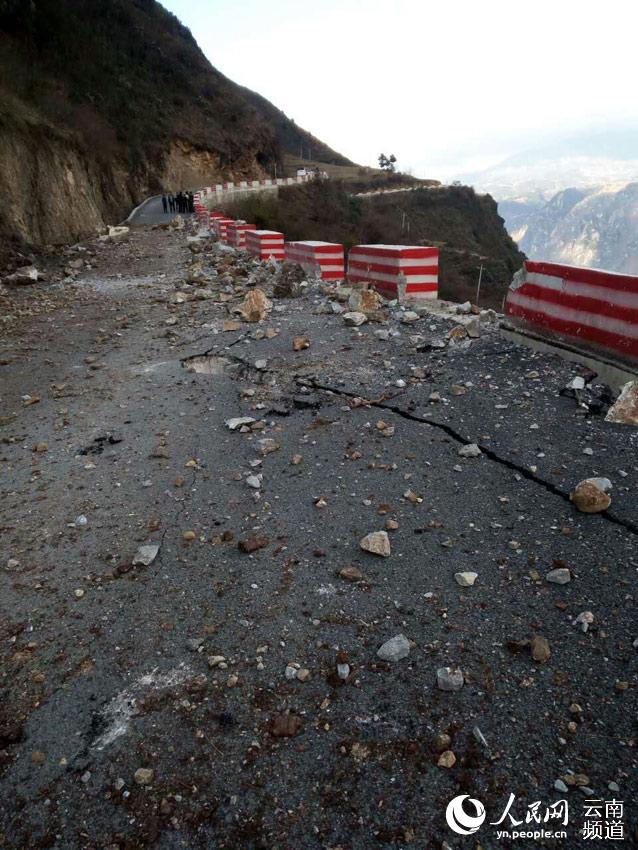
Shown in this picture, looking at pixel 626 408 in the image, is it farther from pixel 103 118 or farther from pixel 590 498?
pixel 103 118

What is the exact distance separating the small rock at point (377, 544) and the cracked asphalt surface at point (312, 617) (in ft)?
0.15

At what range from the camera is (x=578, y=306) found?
427 centimetres

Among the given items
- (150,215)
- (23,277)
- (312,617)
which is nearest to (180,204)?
(150,215)

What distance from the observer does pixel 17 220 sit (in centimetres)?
1186

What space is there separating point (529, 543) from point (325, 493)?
3.68 feet

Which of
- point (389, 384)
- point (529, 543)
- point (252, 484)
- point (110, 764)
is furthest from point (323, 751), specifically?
point (389, 384)

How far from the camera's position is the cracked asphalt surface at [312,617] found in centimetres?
150

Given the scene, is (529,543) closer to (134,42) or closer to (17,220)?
(17,220)

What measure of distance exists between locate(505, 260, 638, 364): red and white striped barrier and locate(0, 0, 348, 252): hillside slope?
447 inches

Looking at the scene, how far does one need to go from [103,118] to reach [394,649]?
107 feet

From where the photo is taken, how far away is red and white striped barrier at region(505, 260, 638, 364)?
384cm

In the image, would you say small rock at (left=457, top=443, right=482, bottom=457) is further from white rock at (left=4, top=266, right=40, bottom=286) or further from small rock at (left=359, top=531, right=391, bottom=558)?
white rock at (left=4, top=266, right=40, bottom=286)

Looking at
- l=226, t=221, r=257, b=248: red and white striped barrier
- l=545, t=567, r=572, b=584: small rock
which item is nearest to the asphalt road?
l=226, t=221, r=257, b=248: red and white striped barrier

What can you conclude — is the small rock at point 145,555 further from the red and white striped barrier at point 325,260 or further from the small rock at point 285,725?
the red and white striped barrier at point 325,260
